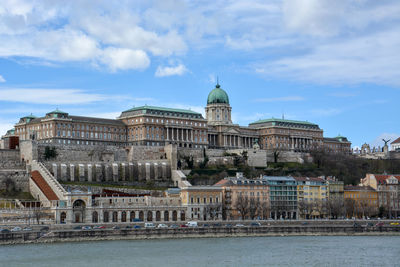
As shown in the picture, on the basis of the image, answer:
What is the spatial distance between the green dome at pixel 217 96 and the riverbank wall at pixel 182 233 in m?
86.2

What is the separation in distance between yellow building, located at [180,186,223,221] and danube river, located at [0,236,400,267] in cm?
2173

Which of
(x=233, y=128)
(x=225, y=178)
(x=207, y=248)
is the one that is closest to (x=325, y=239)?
(x=207, y=248)

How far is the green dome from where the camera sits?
7284 inches

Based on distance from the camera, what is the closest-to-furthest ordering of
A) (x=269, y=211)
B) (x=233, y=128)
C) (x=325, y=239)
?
(x=325, y=239) → (x=269, y=211) → (x=233, y=128)

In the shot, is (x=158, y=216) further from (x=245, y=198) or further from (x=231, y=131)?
(x=231, y=131)

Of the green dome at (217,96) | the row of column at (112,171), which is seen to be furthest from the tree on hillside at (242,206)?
the green dome at (217,96)

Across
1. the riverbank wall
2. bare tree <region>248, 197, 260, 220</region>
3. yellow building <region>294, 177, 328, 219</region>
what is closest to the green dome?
Answer: yellow building <region>294, 177, 328, 219</region>

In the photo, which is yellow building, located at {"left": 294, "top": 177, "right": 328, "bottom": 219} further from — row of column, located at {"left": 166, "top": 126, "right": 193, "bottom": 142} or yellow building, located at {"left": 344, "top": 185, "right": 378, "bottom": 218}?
row of column, located at {"left": 166, "top": 126, "right": 193, "bottom": 142}

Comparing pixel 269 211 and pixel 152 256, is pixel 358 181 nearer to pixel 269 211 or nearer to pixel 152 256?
pixel 269 211

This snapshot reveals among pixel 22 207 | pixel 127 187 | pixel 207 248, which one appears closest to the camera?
pixel 207 248

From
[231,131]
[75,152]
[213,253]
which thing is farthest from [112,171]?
[213,253]

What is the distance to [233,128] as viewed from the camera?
586 ft

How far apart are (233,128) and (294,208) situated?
187 feet

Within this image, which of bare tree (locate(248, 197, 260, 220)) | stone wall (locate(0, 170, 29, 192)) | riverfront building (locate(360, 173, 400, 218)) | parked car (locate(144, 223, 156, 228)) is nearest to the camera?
parked car (locate(144, 223, 156, 228))
